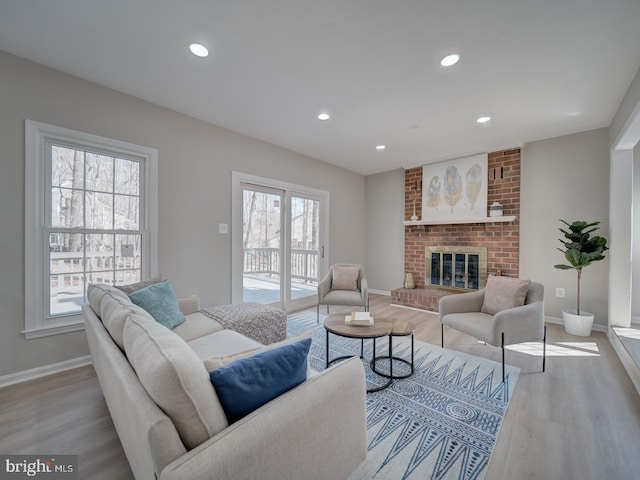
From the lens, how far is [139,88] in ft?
8.37

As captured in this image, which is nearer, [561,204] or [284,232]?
[561,204]

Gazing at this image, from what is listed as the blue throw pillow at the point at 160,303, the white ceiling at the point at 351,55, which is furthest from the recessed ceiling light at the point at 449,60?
the blue throw pillow at the point at 160,303

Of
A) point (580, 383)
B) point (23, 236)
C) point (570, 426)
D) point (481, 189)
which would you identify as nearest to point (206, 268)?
point (23, 236)

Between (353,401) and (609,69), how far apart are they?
324 centimetres

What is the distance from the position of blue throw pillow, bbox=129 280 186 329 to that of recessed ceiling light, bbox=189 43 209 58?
6.07ft

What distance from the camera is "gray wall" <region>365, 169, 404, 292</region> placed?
529 cm

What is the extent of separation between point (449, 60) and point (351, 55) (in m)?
0.77

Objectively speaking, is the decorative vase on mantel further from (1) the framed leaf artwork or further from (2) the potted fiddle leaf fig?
(2) the potted fiddle leaf fig

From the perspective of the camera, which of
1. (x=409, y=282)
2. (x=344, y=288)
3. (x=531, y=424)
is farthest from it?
(x=409, y=282)

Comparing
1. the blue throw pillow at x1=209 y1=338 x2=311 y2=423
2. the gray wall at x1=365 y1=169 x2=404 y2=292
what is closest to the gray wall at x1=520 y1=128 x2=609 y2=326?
the gray wall at x1=365 y1=169 x2=404 y2=292

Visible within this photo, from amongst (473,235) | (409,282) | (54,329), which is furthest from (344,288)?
(54,329)

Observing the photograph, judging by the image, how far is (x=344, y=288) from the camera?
12.8 feet

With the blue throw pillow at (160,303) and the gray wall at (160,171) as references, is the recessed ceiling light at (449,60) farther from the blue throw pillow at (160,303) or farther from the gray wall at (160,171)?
the blue throw pillow at (160,303)

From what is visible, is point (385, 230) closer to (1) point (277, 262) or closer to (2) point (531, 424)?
(1) point (277, 262)
